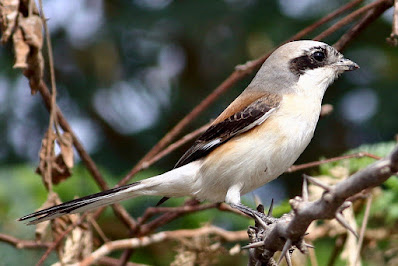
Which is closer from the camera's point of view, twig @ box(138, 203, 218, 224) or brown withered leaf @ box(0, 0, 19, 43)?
brown withered leaf @ box(0, 0, 19, 43)

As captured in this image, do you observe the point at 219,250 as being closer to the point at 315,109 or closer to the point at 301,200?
the point at 315,109

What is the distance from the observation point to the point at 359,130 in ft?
16.5

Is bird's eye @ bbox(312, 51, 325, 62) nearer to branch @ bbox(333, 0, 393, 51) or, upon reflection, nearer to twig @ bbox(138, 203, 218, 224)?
branch @ bbox(333, 0, 393, 51)

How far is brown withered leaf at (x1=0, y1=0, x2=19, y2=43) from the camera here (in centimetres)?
279

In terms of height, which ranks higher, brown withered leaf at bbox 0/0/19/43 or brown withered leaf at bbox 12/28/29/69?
brown withered leaf at bbox 0/0/19/43

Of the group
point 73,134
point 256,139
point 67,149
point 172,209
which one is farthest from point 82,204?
point 256,139

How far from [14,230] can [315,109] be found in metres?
2.16

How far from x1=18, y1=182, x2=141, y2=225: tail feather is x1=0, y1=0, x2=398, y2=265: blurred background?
155 centimetres

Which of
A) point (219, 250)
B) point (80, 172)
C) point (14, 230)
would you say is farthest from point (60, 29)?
point (219, 250)

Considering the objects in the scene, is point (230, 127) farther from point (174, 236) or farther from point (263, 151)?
point (174, 236)

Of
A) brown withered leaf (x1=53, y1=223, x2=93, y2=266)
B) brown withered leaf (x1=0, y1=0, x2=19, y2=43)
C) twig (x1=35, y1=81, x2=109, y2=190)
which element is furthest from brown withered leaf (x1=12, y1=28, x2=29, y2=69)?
brown withered leaf (x1=53, y1=223, x2=93, y2=266)

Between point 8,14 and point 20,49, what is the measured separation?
19 centimetres

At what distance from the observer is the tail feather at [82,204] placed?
2.85m

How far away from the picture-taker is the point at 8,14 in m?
2.81
